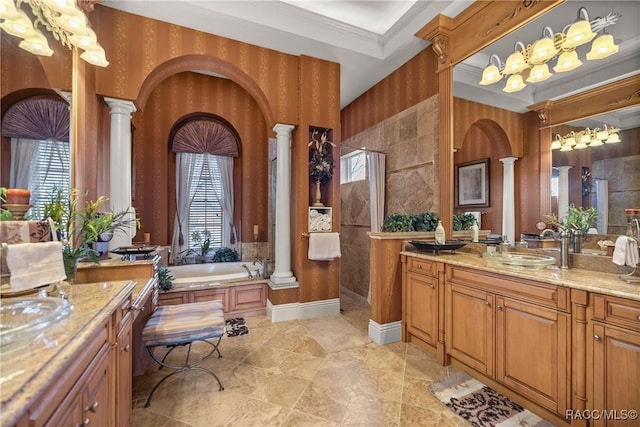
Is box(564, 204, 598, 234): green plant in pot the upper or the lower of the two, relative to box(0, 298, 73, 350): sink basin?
upper

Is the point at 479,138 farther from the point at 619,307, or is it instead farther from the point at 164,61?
the point at 164,61

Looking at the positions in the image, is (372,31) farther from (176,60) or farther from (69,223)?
(69,223)

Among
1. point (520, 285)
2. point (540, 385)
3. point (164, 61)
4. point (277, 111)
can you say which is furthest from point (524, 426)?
point (164, 61)

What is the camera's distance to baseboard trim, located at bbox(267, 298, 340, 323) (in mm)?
3219

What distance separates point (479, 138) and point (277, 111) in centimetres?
230

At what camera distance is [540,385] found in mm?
1624

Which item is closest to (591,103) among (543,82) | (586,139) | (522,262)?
(586,139)

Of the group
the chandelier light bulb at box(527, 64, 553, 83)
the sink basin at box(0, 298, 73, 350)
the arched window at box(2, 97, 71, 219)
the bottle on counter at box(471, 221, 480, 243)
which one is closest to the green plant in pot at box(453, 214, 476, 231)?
the bottle on counter at box(471, 221, 480, 243)

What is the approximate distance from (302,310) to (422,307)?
149cm

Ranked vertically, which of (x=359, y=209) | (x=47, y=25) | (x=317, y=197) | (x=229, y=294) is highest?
(x=47, y=25)

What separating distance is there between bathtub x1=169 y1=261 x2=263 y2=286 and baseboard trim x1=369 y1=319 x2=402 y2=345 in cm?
181

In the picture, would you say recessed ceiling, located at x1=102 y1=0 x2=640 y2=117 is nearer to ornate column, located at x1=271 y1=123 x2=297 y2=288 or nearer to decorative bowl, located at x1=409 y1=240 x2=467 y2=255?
ornate column, located at x1=271 y1=123 x2=297 y2=288

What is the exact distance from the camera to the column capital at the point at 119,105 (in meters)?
2.58

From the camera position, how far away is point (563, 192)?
6.54 feet
